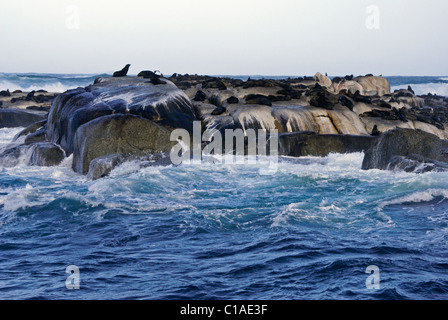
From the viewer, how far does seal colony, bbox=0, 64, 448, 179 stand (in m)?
13.9

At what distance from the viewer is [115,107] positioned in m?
17.0

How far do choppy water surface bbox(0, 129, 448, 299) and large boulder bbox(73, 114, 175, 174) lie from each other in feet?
2.66

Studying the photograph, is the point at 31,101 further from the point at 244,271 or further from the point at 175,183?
the point at 244,271

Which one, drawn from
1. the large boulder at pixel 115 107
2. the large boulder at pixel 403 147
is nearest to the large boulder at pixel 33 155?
the large boulder at pixel 115 107

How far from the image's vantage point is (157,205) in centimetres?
1021

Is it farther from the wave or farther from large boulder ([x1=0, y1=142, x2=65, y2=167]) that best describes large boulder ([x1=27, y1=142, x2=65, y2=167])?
the wave

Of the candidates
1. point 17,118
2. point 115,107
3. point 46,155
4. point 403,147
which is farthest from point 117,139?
point 17,118

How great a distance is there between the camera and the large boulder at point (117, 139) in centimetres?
1420

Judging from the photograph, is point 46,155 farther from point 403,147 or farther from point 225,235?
point 403,147

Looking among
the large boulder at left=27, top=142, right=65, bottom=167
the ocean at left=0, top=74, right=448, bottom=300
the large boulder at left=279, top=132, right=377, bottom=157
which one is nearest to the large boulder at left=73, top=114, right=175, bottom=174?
the ocean at left=0, top=74, right=448, bottom=300

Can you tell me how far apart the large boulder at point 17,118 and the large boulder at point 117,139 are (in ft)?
44.5

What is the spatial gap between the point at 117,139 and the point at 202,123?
572 cm
